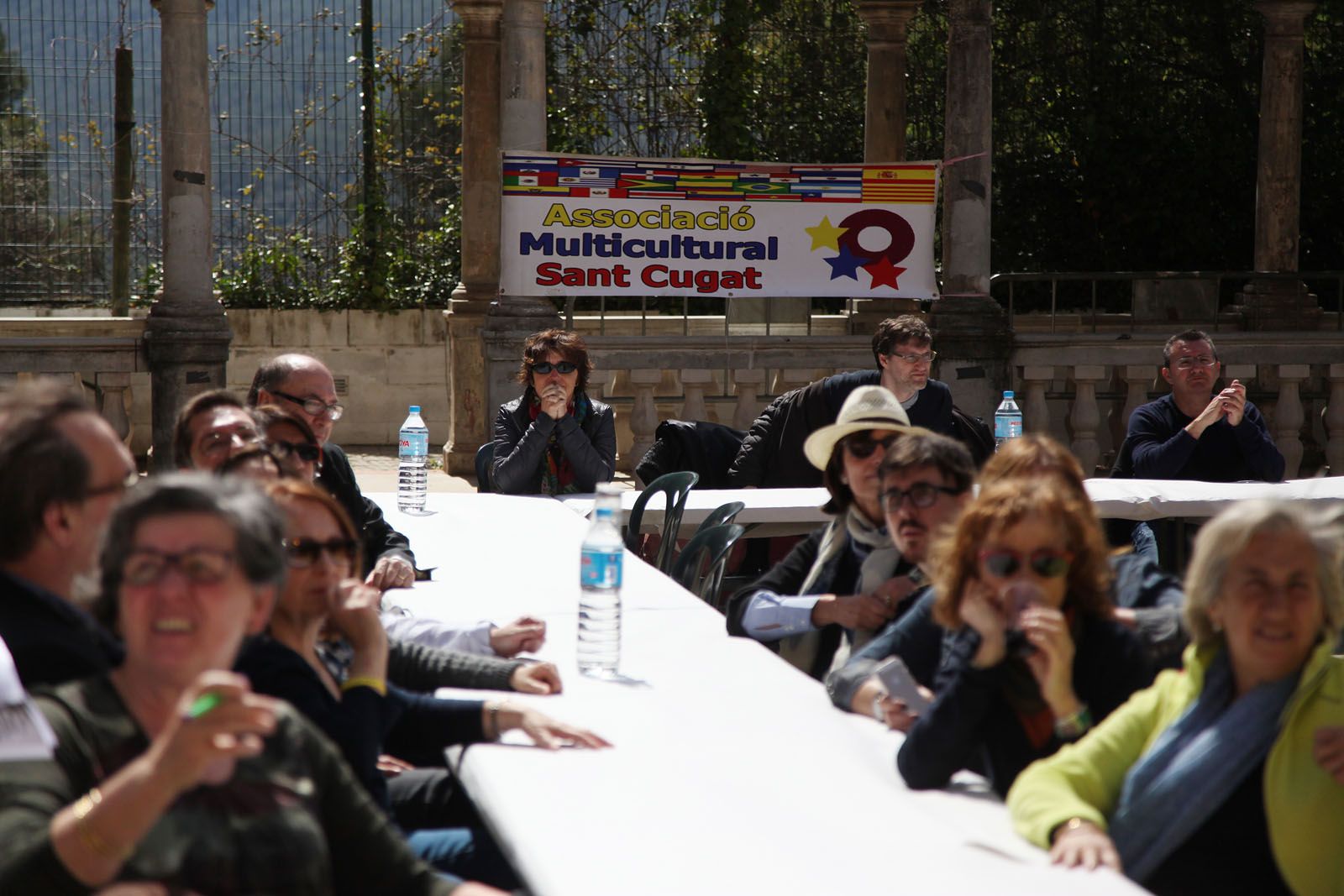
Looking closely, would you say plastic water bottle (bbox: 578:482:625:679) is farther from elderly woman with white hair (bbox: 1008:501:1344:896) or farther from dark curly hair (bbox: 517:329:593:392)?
dark curly hair (bbox: 517:329:593:392)

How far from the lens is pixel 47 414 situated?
2441 mm

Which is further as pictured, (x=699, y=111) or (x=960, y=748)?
(x=699, y=111)

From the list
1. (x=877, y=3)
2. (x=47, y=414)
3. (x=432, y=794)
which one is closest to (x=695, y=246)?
(x=877, y=3)

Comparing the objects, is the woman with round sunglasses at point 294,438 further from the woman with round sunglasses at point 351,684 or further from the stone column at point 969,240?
the stone column at point 969,240

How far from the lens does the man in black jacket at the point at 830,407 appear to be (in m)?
6.08

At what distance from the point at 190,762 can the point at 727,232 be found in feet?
26.8

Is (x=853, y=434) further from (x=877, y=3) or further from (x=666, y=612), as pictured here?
(x=877, y=3)

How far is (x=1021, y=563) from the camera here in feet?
8.84

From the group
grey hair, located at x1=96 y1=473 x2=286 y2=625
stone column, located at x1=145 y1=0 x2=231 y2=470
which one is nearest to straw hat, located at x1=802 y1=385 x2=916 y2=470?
grey hair, located at x1=96 y1=473 x2=286 y2=625

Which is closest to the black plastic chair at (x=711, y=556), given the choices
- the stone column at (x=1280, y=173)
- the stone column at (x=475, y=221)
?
the stone column at (x=475, y=221)

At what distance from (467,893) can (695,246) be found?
764 centimetres

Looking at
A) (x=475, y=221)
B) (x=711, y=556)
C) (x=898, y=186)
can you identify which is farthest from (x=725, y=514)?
(x=475, y=221)

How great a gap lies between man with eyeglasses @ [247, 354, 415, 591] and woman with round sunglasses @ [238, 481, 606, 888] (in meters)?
1.67

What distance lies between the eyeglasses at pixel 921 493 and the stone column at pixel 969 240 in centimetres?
657
